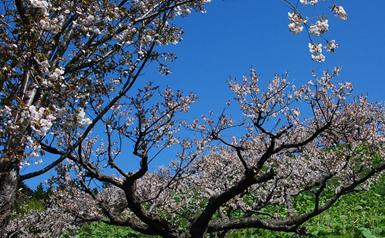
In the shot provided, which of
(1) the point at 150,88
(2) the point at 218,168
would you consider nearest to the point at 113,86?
(1) the point at 150,88

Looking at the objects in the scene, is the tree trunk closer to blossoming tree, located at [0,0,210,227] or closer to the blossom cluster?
blossoming tree, located at [0,0,210,227]

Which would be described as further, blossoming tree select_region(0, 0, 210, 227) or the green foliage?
the green foliage

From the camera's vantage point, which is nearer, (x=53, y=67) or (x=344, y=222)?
(x=53, y=67)

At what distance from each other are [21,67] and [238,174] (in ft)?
47.1

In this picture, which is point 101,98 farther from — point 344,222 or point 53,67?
point 344,222

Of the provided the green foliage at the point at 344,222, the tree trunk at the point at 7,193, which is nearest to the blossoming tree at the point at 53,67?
the tree trunk at the point at 7,193

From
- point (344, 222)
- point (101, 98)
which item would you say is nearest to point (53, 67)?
point (101, 98)

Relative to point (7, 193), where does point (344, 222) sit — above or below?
above

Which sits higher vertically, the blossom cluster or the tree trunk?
the blossom cluster

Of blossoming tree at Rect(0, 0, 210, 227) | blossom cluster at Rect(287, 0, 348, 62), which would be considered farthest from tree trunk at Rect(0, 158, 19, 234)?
blossom cluster at Rect(287, 0, 348, 62)

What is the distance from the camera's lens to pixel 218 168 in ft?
67.5

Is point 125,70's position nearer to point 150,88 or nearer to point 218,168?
point 150,88

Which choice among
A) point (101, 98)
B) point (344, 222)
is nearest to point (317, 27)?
point (101, 98)

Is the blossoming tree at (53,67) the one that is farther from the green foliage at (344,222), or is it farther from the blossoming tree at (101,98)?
the green foliage at (344,222)
